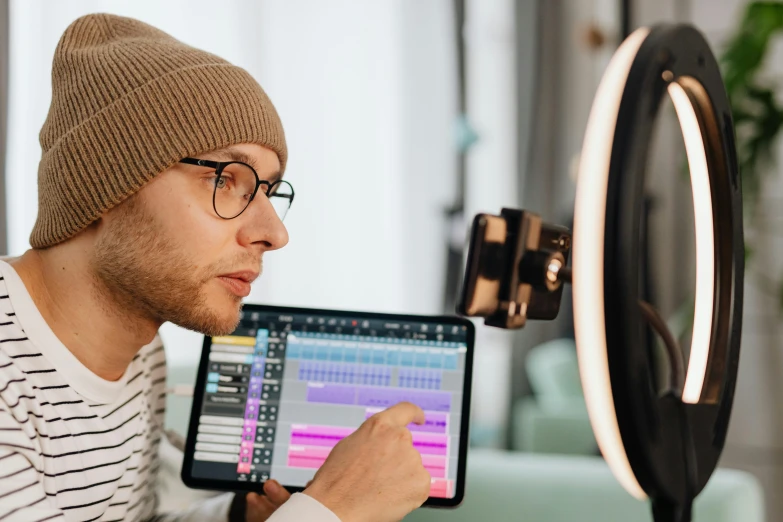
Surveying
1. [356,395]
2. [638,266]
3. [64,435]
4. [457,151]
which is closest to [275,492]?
[356,395]

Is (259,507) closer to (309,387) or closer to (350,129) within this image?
(309,387)

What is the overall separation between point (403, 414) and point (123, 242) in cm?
41

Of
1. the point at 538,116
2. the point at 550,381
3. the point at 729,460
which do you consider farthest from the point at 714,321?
the point at 729,460

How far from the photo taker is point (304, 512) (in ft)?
2.61

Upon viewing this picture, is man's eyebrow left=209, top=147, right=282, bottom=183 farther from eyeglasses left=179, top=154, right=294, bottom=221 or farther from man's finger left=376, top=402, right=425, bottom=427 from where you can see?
man's finger left=376, top=402, right=425, bottom=427

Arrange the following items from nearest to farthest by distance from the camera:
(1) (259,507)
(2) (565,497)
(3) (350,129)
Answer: (1) (259,507) < (2) (565,497) < (3) (350,129)

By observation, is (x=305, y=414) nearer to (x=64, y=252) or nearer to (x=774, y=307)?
(x=64, y=252)

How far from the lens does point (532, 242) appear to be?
0.55 m

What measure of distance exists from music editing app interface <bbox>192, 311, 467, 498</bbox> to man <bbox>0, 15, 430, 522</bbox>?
63mm

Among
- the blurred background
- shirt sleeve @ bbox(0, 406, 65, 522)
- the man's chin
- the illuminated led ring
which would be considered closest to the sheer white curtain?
the blurred background

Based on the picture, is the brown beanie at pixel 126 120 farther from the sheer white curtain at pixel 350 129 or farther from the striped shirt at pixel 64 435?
the sheer white curtain at pixel 350 129

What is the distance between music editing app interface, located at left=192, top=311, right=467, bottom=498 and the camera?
1.03m

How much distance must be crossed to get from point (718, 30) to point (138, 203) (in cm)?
320

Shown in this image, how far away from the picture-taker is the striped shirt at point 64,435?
2.65ft
